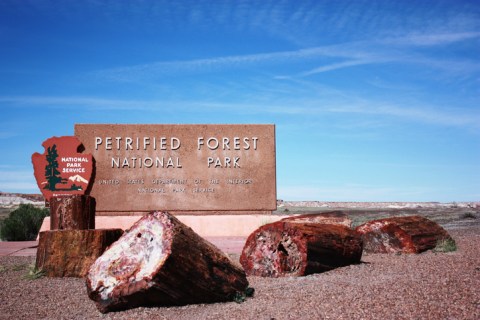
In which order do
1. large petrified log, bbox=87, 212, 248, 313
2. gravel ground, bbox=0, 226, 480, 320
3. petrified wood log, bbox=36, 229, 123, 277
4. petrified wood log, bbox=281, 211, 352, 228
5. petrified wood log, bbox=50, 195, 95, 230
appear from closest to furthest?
gravel ground, bbox=0, 226, 480, 320, large petrified log, bbox=87, 212, 248, 313, petrified wood log, bbox=36, 229, 123, 277, petrified wood log, bbox=50, 195, 95, 230, petrified wood log, bbox=281, 211, 352, 228

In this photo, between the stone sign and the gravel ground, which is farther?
the stone sign

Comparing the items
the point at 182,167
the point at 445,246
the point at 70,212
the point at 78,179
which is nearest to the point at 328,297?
the point at 70,212

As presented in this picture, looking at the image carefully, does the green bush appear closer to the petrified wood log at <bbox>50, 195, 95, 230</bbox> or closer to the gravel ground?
the petrified wood log at <bbox>50, 195, 95, 230</bbox>

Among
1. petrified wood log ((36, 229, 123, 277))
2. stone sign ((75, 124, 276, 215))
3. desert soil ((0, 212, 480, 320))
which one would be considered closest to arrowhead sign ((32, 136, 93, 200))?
stone sign ((75, 124, 276, 215))

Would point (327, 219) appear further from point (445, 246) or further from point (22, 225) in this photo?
point (22, 225)

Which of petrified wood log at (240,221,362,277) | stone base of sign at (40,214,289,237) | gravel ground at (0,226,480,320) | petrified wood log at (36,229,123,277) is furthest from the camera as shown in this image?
stone base of sign at (40,214,289,237)

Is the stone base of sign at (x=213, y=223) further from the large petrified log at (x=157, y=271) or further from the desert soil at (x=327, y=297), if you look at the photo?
the large petrified log at (x=157, y=271)

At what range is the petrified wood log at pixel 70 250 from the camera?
8.05 meters

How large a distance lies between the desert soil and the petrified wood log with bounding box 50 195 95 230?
114 cm

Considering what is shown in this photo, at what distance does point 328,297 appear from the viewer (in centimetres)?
570

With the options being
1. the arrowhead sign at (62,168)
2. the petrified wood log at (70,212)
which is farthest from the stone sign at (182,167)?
the petrified wood log at (70,212)

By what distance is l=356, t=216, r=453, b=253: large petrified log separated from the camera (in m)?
9.94

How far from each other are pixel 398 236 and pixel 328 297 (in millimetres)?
4847

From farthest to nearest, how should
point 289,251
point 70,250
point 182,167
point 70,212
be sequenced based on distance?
point 182,167, point 70,212, point 70,250, point 289,251
